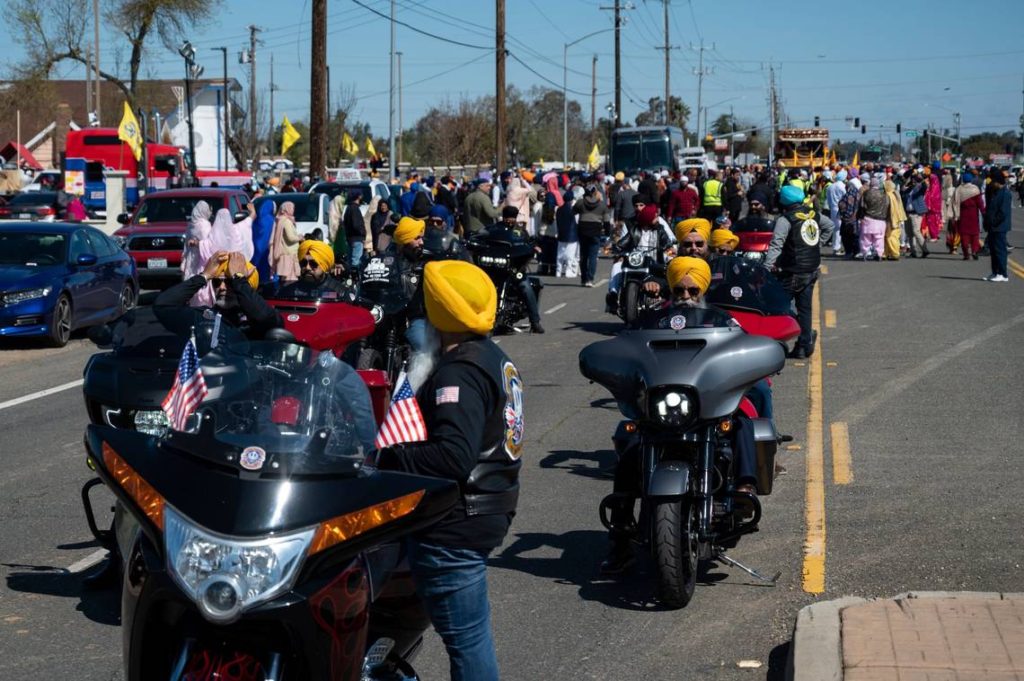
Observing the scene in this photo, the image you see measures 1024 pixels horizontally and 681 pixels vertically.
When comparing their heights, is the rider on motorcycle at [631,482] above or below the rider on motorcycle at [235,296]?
below

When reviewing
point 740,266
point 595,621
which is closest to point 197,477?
point 595,621

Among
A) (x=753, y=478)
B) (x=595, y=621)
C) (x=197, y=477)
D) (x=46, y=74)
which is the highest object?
(x=46, y=74)

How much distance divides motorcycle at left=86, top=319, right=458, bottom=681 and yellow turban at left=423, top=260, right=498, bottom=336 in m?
0.37

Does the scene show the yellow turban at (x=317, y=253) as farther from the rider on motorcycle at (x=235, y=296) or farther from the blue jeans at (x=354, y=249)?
the blue jeans at (x=354, y=249)

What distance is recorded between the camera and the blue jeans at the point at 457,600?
434 centimetres

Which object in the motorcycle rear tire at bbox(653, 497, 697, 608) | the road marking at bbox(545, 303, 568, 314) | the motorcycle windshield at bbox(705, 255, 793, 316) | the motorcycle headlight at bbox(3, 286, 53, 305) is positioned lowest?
the road marking at bbox(545, 303, 568, 314)

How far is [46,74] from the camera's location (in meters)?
66.1

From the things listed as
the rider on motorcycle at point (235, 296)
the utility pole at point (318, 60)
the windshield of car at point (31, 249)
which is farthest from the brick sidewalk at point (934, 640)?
the utility pole at point (318, 60)

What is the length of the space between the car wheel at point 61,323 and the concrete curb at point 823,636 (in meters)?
13.2

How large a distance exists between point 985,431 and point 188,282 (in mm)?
6312

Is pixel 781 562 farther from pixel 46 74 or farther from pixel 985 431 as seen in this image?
pixel 46 74

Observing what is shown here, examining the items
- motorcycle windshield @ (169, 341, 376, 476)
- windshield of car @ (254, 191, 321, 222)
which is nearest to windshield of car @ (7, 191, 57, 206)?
windshield of car @ (254, 191, 321, 222)

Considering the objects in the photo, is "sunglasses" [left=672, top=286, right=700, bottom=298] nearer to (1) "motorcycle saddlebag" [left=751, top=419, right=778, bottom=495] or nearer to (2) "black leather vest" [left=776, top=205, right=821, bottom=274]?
(1) "motorcycle saddlebag" [left=751, top=419, right=778, bottom=495]

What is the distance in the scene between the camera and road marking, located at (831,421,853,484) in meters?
Result: 9.73
